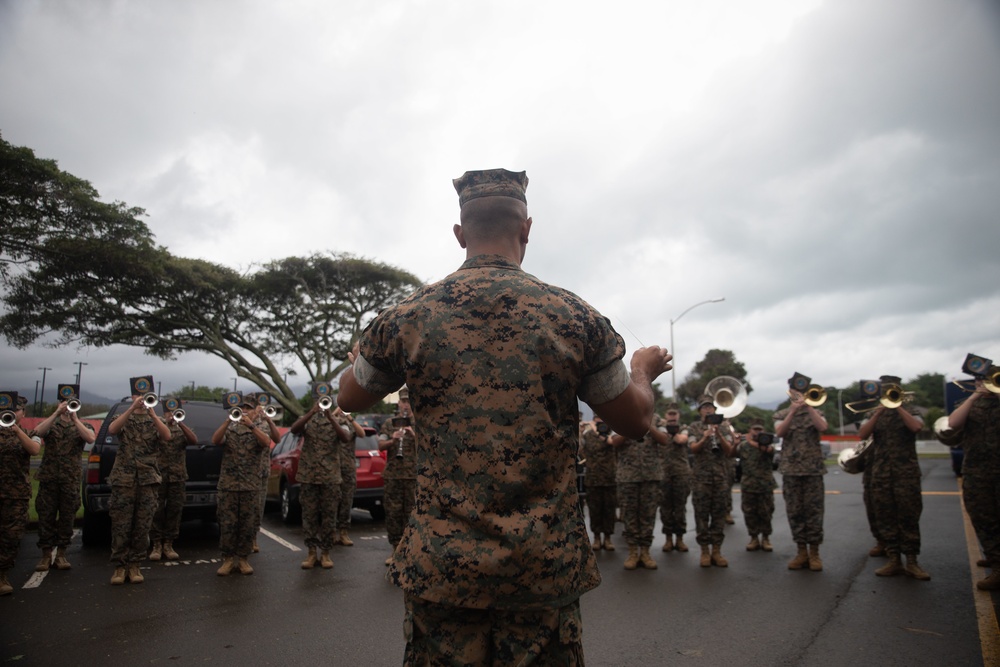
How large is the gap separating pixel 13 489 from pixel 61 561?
1.42 metres

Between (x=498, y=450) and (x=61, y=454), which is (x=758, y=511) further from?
(x=61, y=454)

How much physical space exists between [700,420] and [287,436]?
7.93 meters

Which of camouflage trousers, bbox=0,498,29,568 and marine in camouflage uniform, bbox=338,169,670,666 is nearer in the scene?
marine in camouflage uniform, bbox=338,169,670,666

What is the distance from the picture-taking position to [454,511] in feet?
6.25

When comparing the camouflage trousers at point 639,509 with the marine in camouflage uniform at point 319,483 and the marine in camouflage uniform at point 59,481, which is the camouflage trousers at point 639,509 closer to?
the marine in camouflage uniform at point 319,483

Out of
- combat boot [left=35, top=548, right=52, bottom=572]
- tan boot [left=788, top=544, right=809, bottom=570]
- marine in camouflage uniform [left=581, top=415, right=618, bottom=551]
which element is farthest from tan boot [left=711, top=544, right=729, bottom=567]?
combat boot [left=35, top=548, right=52, bottom=572]

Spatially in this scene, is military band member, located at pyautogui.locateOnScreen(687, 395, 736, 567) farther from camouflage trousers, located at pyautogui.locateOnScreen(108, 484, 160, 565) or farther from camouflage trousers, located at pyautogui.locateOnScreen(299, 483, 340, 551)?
camouflage trousers, located at pyautogui.locateOnScreen(108, 484, 160, 565)

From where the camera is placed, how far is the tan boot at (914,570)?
6.88 m

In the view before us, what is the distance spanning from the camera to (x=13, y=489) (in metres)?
6.82

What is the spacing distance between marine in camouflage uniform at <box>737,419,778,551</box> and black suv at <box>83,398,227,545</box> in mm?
7804

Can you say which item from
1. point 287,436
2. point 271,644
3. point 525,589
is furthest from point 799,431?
point 287,436

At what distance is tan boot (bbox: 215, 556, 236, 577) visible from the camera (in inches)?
294

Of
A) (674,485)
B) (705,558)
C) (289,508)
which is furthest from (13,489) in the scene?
(674,485)

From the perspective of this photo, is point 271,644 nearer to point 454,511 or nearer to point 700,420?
point 454,511
